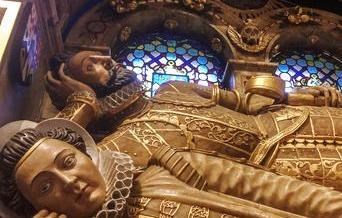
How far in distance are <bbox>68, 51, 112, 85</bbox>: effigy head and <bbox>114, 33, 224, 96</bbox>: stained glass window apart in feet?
3.06

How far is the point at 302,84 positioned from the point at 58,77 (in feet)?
7.00

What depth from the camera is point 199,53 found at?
17.1 ft

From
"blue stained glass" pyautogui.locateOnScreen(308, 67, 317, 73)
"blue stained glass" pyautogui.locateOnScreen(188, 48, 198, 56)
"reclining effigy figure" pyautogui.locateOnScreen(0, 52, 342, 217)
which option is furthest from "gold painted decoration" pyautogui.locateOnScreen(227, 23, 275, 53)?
"reclining effigy figure" pyautogui.locateOnScreen(0, 52, 342, 217)

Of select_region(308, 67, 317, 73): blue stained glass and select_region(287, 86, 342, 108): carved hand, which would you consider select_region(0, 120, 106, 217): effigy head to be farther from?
select_region(308, 67, 317, 73): blue stained glass

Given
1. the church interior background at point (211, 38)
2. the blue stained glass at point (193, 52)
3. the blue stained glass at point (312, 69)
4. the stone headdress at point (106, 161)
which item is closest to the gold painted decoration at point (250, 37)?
the church interior background at point (211, 38)

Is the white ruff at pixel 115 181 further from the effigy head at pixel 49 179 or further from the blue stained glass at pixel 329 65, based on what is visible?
the blue stained glass at pixel 329 65

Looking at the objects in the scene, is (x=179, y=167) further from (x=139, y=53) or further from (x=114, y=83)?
(x=139, y=53)

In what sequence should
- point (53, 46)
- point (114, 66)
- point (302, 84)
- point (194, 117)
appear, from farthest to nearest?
point (302, 84) < point (53, 46) < point (114, 66) < point (194, 117)

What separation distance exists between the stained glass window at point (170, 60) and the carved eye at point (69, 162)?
7.18 ft

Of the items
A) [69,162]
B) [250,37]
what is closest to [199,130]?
[69,162]

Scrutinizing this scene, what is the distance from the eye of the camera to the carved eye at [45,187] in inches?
100

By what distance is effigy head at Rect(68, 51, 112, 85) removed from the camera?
12.4 ft

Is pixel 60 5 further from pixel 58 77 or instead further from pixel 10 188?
pixel 10 188

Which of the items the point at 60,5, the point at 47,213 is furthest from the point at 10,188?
the point at 60,5
